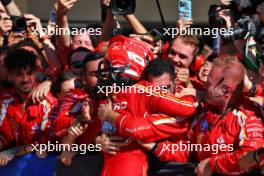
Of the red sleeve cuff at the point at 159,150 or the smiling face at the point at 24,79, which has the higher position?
the smiling face at the point at 24,79

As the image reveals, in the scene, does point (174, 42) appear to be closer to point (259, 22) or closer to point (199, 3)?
point (259, 22)

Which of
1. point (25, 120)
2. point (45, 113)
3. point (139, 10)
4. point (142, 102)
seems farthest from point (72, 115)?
point (139, 10)

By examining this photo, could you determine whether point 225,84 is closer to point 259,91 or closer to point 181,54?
point 259,91

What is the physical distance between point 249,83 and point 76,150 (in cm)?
137

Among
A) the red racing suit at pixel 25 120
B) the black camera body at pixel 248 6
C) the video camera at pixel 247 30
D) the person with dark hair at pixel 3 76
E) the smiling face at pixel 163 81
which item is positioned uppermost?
the black camera body at pixel 248 6

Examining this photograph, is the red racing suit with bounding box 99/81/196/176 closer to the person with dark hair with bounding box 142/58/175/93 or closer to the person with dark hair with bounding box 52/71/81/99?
the person with dark hair with bounding box 142/58/175/93

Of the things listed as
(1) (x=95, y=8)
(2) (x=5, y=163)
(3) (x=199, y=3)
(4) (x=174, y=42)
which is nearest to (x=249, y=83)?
(4) (x=174, y=42)

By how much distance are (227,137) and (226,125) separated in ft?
0.24

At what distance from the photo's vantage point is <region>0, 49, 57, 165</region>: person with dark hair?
20.0 feet

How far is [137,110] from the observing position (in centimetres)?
503

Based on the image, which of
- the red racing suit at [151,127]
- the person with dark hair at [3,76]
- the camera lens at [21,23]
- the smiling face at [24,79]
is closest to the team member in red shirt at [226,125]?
the red racing suit at [151,127]

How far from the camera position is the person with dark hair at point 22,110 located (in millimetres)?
6102

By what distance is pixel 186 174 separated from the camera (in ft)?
16.3

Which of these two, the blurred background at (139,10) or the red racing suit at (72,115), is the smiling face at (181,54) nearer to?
the red racing suit at (72,115)
